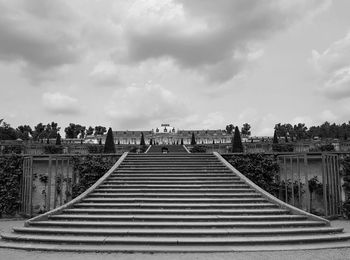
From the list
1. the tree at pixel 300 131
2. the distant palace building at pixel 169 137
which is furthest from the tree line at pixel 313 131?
the distant palace building at pixel 169 137

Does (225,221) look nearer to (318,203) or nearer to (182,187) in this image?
(182,187)

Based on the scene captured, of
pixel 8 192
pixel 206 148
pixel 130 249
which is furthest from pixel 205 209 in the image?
pixel 206 148

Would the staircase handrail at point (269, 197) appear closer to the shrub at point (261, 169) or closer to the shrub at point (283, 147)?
the shrub at point (261, 169)

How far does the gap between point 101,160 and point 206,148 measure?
1700 centimetres

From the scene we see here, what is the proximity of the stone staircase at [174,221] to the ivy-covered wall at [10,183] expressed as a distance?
406 cm

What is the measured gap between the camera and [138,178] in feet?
47.6

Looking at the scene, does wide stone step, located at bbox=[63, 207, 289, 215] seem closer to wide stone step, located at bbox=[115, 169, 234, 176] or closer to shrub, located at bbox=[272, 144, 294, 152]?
wide stone step, located at bbox=[115, 169, 234, 176]

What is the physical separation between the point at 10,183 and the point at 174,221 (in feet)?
27.3

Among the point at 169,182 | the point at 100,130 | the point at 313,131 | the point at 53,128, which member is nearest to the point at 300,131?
the point at 313,131

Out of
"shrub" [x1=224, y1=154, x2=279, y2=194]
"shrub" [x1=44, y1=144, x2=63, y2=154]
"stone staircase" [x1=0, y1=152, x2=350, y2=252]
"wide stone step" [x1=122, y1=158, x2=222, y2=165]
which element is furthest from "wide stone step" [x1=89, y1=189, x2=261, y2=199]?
"shrub" [x1=44, y1=144, x2=63, y2=154]

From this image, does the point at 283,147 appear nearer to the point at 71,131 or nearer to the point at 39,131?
the point at 39,131

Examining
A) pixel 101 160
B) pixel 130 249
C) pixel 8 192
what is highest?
pixel 101 160

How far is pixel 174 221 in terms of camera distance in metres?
10.3

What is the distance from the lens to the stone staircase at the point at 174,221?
8.80 metres
